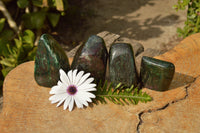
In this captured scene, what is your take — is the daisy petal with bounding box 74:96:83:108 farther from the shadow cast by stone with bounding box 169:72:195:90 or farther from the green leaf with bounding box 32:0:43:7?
the green leaf with bounding box 32:0:43:7

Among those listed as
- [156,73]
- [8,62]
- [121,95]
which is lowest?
[8,62]

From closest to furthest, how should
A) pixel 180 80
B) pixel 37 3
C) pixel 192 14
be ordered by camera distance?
pixel 180 80, pixel 192 14, pixel 37 3

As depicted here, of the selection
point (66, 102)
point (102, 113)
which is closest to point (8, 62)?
point (66, 102)

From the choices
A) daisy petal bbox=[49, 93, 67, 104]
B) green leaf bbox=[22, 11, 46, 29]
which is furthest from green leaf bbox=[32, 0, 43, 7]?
daisy petal bbox=[49, 93, 67, 104]

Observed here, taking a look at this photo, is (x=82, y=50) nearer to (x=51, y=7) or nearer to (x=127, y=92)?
(x=127, y=92)

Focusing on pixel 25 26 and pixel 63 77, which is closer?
pixel 63 77

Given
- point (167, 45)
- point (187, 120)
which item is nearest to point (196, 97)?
point (187, 120)

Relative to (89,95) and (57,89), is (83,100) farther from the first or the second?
(57,89)
